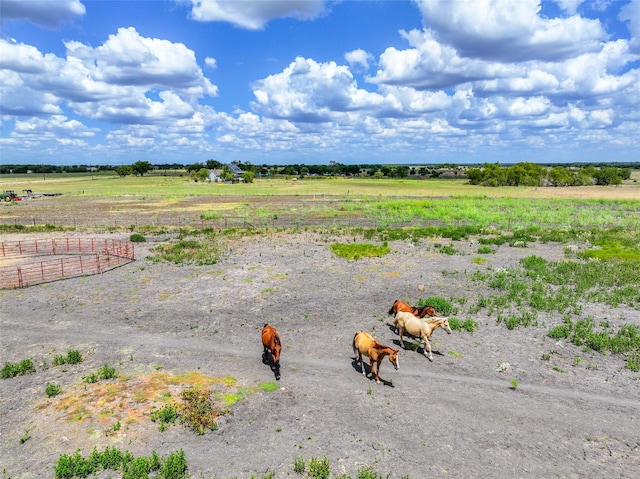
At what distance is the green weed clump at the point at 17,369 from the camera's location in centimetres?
1105

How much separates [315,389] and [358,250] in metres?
17.2

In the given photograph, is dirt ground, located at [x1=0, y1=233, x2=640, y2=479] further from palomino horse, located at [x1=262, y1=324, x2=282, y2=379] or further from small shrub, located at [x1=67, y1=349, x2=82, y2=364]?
palomino horse, located at [x1=262, y1=324, x2=282, y2=379]

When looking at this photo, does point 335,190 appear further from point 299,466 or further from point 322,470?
point 322,470

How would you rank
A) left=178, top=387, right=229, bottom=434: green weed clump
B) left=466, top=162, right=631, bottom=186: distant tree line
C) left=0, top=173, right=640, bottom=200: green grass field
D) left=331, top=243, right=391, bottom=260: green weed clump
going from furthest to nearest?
left=466, top=162, right=631, bottom=186: distant tree line, left=0, top=173, right=640, bottom=200: green grass field, left=331, top=243, right=391, bottom=260: green weed clump, left=178, top=387, right=229, bottom=434: green weed clump

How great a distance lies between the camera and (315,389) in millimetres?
10523

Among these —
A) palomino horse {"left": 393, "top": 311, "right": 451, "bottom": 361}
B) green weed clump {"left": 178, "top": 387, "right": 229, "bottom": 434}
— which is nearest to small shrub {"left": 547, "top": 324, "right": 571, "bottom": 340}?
palomino horse {"left": 393, "top": 311, "right": 451, "bottom": 361}

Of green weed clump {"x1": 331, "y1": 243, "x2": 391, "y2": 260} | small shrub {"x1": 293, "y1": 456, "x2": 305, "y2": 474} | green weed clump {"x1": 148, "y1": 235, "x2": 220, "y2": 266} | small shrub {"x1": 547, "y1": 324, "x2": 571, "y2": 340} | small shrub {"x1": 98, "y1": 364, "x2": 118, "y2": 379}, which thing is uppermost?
green weed clump {"x1": 331, "y1": 243, "x2": 391, "y2": 260}

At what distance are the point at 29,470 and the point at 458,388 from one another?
10.0 m

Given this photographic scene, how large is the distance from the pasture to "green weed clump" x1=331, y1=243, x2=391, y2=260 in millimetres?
1689

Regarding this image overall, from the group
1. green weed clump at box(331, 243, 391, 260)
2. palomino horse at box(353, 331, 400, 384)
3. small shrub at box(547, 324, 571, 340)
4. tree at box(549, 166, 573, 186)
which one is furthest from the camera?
tree at box(549, 166, 573, 186)

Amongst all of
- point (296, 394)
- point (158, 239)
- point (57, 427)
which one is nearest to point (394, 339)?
point (296, 394)

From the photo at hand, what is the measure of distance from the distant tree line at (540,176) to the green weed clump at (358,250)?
117 m

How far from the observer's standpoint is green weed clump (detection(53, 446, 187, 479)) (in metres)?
7.48

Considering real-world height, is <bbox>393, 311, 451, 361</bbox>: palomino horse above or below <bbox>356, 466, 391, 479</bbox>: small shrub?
above
